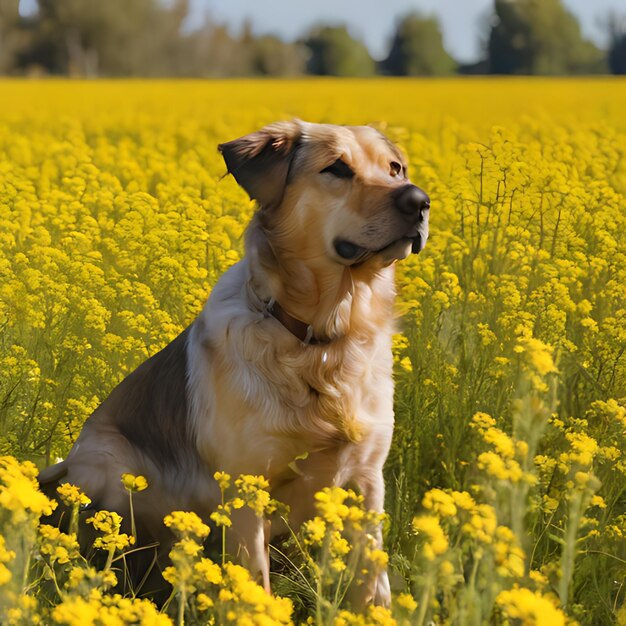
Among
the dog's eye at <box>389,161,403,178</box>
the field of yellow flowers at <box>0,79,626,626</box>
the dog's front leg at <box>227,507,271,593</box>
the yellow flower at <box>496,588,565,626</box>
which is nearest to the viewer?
the yellow flower at <box>496,588,565,626</box>

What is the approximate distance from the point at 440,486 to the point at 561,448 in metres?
0.50

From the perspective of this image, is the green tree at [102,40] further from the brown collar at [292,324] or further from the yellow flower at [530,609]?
the yellow flower at [530,609]

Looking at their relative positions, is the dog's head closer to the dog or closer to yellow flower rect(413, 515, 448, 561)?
the dog

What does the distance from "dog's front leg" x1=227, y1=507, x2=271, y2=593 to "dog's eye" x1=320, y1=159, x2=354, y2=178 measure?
1.12m

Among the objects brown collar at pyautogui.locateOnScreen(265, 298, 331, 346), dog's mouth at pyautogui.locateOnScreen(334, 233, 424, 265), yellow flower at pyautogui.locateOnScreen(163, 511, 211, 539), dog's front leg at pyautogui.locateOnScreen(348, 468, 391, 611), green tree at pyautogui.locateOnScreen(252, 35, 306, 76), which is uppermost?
green tree at pyautogui.locateOnScreen(252, 35, 306, 76)

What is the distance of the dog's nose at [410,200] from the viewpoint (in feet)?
9.49

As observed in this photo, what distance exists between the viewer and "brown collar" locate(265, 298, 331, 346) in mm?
3088

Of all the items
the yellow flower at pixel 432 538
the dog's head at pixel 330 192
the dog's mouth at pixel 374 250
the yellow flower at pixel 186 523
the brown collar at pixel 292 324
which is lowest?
the yellow flower at pixel 186 523

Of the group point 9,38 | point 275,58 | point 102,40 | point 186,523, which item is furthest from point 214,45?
point 186,523

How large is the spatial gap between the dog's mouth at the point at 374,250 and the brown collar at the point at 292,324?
10.4 inches

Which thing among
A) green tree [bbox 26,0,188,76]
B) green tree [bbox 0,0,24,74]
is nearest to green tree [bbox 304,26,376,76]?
green tree [bbox 26,0,188,76]

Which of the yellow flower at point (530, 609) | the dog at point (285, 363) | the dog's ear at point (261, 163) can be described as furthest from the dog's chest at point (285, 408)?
the yellow flower at point (530, 609)

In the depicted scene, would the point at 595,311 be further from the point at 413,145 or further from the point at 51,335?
the point at 413,145

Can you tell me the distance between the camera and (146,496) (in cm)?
322
